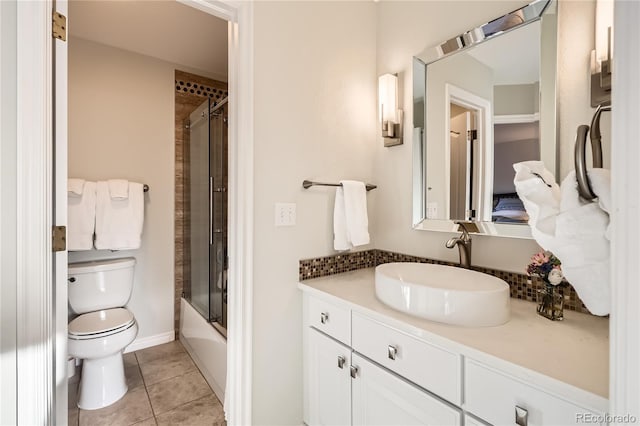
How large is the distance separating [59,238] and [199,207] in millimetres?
1469

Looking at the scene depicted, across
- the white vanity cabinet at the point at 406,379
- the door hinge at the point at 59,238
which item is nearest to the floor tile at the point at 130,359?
the white vanity cabinet at the point at 406,379

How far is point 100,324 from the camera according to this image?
1.88 metres

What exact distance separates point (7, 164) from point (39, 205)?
0.14 m

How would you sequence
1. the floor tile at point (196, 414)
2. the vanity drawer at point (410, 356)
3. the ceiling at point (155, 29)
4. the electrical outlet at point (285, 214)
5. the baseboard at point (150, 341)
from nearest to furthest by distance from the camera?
1. the vanity drawer at point (410, 356)
2. the electrical outlet at point (285, 214)
3. the floor tile at point (196, 414)
4. the ceiling at point (155, 29)
5. the baseboard at point (150, 341)

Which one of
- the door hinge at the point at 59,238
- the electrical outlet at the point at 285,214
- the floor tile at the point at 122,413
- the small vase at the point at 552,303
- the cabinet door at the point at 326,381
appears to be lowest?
the floor tile at the point at 122,413

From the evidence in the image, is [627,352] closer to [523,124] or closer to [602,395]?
[602,395]

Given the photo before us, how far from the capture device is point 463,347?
→ 0.80 meters

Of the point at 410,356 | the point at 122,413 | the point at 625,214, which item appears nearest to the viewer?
the point at 625,214

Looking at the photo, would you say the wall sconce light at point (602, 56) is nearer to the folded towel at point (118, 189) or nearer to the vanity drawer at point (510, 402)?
the vanity drawer at point (510, 402)

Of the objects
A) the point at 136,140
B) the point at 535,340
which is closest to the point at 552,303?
the point at 535,340

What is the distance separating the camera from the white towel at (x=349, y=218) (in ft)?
5.07

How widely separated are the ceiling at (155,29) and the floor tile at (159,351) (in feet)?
8.22

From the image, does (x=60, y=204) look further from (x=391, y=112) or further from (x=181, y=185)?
(x=181, y=185)

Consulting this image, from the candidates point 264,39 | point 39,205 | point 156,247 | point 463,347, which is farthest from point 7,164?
point 156,247
